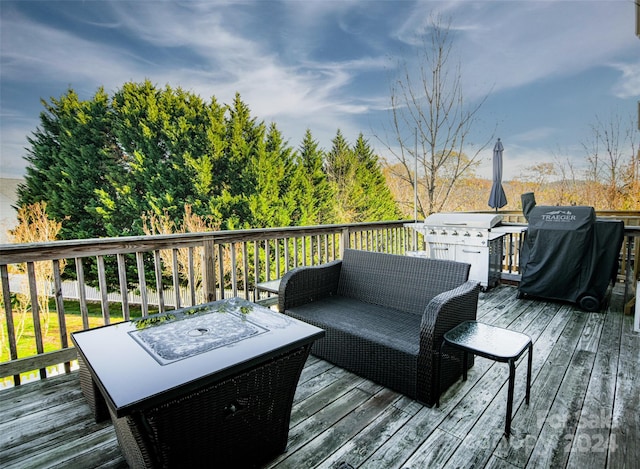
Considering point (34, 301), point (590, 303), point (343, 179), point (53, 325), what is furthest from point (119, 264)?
point (53, 325)

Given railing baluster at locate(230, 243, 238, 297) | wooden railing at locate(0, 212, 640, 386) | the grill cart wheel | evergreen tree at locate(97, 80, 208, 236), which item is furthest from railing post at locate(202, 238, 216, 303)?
evergreen tree at locate(97, 80, 208, 236)

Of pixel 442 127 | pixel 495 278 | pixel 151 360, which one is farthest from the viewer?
pixel 442 127

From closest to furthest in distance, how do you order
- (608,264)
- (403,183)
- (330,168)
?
1. (608,264)
2. (403,183)
3. (330,168)

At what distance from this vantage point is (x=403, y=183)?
10172mm

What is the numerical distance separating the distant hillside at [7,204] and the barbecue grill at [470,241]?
1221 centimetres

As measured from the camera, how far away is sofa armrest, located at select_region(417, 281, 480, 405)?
1.86 meters

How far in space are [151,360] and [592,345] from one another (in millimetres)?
3418

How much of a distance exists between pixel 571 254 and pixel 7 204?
14.2 metres

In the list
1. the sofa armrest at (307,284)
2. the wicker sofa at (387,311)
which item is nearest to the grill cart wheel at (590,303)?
the wicker sofa at (387,311)

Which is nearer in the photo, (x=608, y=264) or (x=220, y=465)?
(x=220, y=465)

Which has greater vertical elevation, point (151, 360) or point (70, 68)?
point (70, 68)

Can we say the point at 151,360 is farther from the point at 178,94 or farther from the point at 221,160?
the point at 178,94

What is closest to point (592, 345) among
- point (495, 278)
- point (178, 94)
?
point (495, 278)

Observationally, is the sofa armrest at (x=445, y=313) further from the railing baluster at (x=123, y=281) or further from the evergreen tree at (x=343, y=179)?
the evergreen tree at (x=343, y=179)
